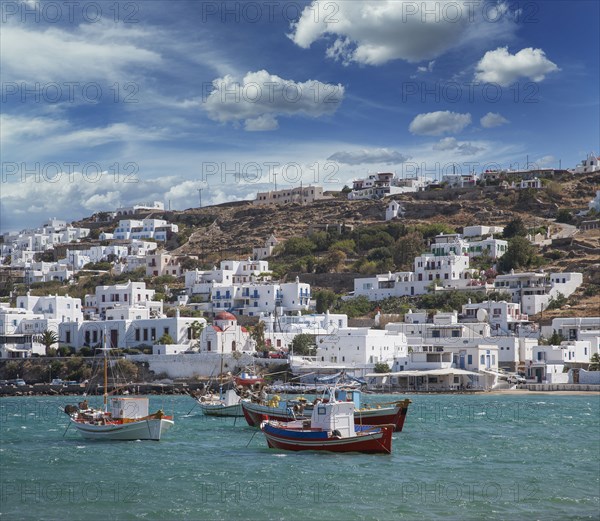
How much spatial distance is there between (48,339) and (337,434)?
162ft

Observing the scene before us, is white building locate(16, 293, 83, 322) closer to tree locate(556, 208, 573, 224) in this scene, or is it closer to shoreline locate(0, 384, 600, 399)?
shoreline locate(0, 384, 600, 399)

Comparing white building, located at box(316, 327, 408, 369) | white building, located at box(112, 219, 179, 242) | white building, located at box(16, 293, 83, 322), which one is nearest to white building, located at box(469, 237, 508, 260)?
white building, located at box(316, 327, 408, 369)

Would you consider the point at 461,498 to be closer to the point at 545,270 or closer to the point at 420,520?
the point at 420,520

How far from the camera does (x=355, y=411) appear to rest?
4003 centimetres

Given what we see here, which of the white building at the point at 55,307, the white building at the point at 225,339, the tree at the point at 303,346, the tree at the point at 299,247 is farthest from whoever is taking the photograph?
the tree at the point at 299,247

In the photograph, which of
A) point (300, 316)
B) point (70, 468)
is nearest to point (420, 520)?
point (70, 468)

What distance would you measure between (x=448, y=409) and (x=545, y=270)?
42.6 metres

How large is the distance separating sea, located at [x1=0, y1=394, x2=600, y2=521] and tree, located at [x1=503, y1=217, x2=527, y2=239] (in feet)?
193

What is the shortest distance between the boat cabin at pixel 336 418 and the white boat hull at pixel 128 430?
7826mm

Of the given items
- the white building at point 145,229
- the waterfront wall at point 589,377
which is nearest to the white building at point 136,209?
the white building at point 145,229

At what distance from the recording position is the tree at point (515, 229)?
349ft

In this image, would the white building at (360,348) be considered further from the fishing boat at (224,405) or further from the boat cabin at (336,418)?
the boat cabin at (336,418)

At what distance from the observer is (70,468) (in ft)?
108

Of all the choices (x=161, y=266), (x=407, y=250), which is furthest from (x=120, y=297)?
(x=407, y=250)
